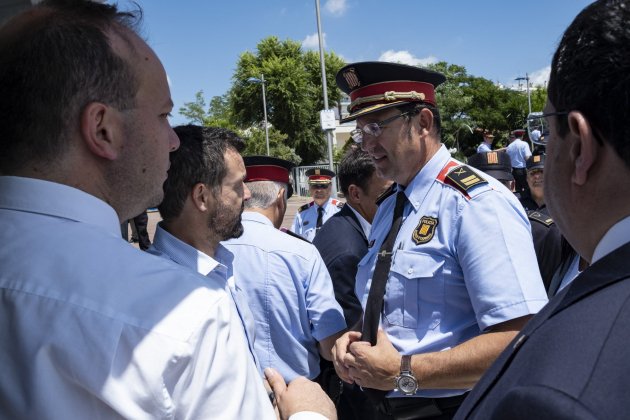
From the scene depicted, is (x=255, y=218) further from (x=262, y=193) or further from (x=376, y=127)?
(x=376, y=127)

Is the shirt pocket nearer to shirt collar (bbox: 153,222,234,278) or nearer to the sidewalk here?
shirt collar (bbox: 153,222,234,278)

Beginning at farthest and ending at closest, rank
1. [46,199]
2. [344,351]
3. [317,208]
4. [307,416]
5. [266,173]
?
[317,208] → [266,173] → [344,351] → [307,416] → [46,199]

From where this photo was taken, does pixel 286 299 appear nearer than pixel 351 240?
Yes

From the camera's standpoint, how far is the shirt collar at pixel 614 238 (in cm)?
93

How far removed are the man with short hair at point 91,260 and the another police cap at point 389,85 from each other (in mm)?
1517

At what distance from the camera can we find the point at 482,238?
2.10 m

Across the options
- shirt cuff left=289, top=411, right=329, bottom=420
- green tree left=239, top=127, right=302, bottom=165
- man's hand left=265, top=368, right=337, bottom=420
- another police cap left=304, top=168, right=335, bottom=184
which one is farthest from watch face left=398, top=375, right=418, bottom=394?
green tree left=239, top=127, right=302, bottom=165

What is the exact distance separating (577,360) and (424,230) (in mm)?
1551

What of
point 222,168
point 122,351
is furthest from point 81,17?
point 222,168

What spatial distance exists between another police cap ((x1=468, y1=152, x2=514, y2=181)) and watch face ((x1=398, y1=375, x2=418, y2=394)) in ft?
14.0

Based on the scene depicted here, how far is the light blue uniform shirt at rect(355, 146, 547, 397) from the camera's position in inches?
80.4

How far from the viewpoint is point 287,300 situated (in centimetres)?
285

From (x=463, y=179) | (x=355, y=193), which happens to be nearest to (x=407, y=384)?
(x=463, y=179)

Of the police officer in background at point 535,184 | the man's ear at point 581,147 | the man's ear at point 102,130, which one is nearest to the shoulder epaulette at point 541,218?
the police officer in background at point 535,184
